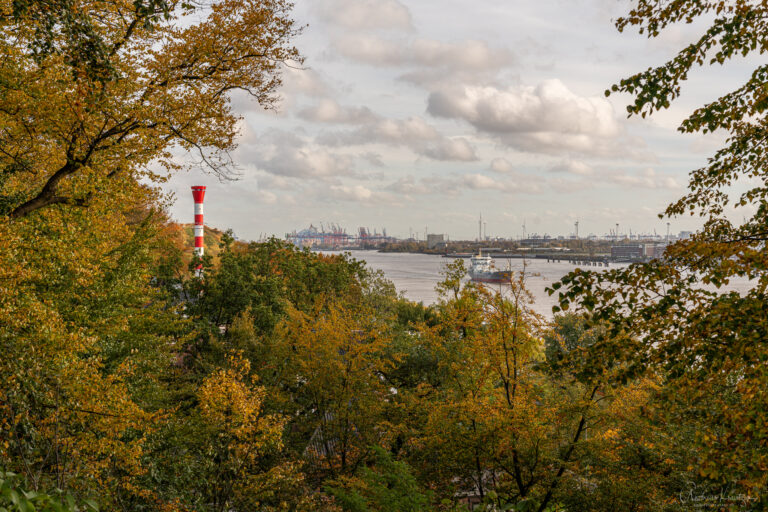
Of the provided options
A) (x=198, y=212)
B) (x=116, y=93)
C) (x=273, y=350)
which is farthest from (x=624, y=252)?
(x=116, y=93)

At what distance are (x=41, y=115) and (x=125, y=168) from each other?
1312mm

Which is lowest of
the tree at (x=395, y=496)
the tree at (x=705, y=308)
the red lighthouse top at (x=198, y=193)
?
the tree at (x=395, y=496)

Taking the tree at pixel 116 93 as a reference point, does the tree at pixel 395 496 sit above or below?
below

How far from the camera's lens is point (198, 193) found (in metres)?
37.8

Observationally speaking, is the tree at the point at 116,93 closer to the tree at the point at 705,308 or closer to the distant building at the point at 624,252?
the tree at the point at 705,308

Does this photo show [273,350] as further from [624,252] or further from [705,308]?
[624,252]

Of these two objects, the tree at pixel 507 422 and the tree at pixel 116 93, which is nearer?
the tree at pixel 116 93

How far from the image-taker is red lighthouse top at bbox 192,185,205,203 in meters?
37.4

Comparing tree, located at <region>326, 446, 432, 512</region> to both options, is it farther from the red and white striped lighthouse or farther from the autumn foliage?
the red and white striped lighthouse

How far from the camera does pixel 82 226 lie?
11.4 metres

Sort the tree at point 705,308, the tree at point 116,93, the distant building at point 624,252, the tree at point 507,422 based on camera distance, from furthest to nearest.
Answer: the distant building at point 624,252, the tree at point 507,422, the tree at point 116,93, the tree at point 705,308

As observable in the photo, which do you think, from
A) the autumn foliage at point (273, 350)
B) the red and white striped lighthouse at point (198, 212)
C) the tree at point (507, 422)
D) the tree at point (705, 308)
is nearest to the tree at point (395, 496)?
the autumn foliage at point (273, 350)

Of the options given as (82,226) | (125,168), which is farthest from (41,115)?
(82,226)

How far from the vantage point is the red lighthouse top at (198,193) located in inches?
1473
